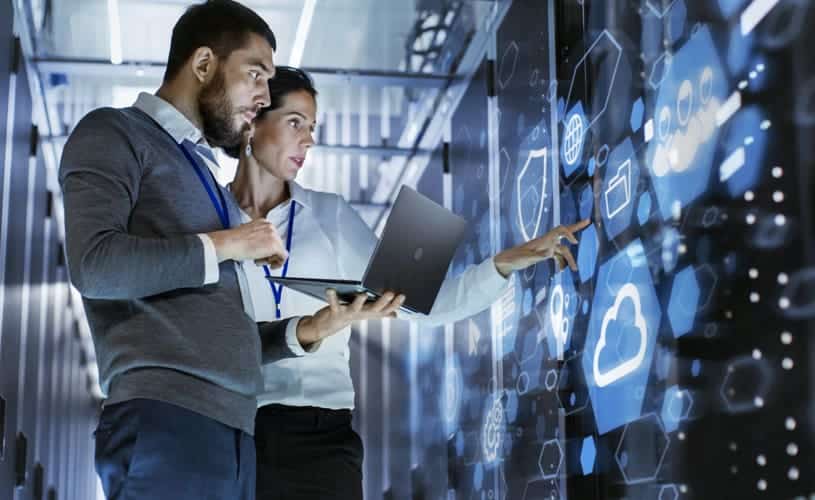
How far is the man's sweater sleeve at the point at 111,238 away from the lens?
1.91m

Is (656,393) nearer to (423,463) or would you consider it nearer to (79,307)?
(423,463)

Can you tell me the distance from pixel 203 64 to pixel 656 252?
2.99 feet

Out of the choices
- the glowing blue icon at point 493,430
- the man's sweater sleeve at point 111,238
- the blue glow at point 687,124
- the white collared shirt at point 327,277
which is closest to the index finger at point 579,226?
the white collared shirt at point 327,277

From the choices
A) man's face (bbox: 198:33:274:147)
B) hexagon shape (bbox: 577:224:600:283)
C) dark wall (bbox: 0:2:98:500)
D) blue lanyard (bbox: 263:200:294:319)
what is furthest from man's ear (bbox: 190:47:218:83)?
dark wall (bbox: 0:2:98:500)

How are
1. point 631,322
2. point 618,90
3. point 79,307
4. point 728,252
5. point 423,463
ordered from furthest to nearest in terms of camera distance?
point 79,307, point 423,463, point 618,90, point 631,322, point 728,252

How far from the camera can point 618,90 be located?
2678 mm

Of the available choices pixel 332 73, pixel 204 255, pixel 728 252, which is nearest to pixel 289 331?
pixel 204 255

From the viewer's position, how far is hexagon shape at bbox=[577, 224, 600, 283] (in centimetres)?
276

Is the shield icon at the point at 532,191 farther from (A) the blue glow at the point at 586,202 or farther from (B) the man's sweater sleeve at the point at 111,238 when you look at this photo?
(B) the man's sweater sleeve at the point at 111,238

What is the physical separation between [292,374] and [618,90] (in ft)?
3.01

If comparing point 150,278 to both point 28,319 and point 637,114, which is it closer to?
point 637,114

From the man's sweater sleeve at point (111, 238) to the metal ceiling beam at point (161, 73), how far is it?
8.92ft

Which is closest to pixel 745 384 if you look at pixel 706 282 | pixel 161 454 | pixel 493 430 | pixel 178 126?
pixel 706 282

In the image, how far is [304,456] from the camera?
102 inches
